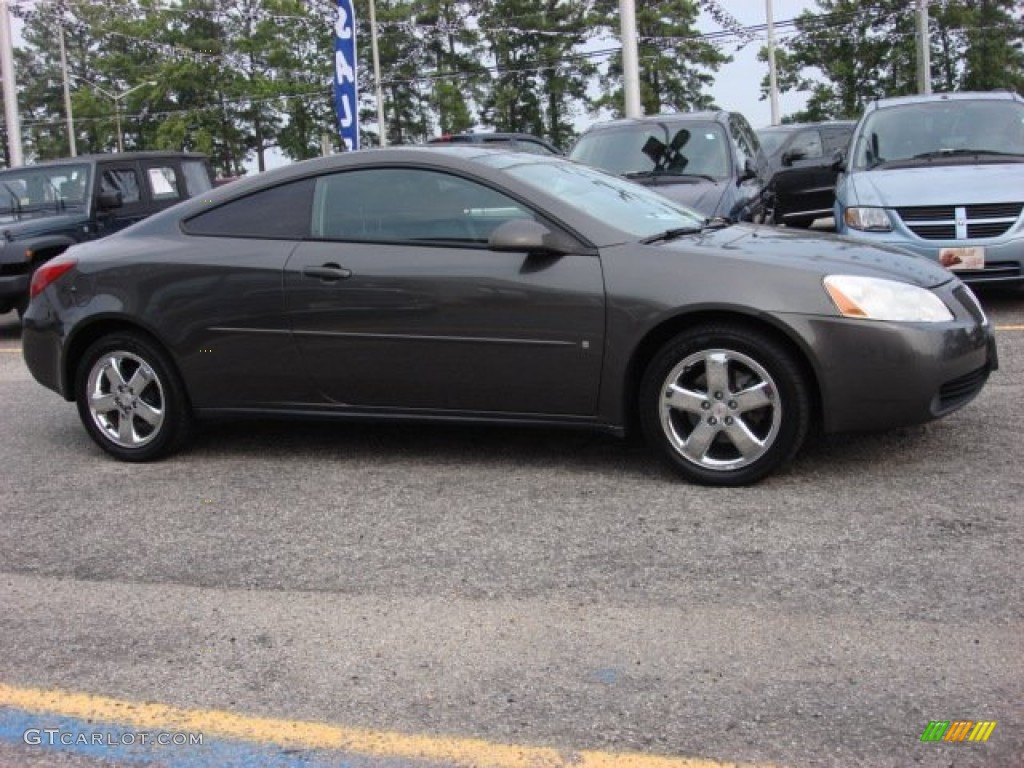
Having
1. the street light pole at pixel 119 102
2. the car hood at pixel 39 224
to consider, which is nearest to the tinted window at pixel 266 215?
the car hood at pixel 39 224

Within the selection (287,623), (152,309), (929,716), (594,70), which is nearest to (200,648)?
(287,623)

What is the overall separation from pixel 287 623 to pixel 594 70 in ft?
160

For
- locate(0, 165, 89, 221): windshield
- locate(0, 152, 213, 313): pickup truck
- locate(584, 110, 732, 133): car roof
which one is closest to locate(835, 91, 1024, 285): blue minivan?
locate(584, 110, 732, 133): car roof

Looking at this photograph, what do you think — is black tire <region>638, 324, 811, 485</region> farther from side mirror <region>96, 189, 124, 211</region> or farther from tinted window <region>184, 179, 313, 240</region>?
side mirror <region>96, 189, 124, 211</region>

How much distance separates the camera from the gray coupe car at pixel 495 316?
15.1 feet

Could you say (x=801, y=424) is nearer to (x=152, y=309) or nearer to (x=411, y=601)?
(x=411, y=601)

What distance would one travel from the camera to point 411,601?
376 centimetres

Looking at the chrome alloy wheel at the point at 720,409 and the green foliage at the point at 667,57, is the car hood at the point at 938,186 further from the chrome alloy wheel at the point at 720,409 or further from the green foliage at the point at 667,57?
the green foliage at the point at 667,57

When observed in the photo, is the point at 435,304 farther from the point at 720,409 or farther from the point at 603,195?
the point at 720,409

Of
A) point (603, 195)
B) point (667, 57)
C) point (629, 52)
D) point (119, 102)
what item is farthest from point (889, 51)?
point (603, 195)

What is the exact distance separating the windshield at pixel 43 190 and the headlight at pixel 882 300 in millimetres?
8971

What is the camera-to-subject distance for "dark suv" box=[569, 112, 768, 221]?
9.09m

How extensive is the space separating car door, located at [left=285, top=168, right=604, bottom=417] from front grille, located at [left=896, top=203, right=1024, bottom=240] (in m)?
4.41

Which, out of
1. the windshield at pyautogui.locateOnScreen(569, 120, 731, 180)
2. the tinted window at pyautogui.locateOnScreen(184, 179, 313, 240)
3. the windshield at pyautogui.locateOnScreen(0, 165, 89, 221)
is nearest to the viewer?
the tinted window at pyautogui.locateOnScreen(184, 179, 313, 240)
